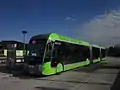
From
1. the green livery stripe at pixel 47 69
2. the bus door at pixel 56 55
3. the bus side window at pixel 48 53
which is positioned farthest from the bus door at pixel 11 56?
the green livery stripe at pixel 47 69

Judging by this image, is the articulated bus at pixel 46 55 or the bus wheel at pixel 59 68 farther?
the bus wheel at pixel 59 68

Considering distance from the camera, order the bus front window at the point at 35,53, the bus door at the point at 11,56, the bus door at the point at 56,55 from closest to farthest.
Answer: the bus front window at the point at 35,53, the bus door at the point at 56,55, the bus door at the point at 11,56

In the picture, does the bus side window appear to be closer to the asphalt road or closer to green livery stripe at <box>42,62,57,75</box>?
green livery stripe at <box>42,62,57,75</box>

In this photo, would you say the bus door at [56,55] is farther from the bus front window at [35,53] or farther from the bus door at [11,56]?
the bus door at [11,56]

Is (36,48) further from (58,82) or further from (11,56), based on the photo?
(11,56)

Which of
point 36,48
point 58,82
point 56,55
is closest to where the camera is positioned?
point 58,82

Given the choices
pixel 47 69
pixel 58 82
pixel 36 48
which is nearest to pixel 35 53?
pixel 36 48

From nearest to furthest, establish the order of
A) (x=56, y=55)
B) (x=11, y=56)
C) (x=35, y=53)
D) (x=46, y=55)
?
(x=46, y=55), (x=35, y=53), (x=56, y=55), (x=11, y=56)

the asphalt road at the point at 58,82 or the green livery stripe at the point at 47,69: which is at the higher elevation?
the green livery stripe at the point at 47,69

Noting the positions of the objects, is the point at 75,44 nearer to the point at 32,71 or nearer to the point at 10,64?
the point at 10,64

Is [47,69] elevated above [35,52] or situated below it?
below

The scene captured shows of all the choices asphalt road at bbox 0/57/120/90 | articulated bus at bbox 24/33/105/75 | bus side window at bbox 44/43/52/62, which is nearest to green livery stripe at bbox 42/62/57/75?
articulated bus at bbox 24/33/105/75

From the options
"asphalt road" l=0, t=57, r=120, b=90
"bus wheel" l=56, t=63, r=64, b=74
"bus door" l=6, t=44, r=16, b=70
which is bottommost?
"asphalt road" l=0, t=57, r=120, b=90


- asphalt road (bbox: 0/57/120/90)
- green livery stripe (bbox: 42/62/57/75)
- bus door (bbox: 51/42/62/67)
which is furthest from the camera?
bus door (bbox: 51/42/62/67)
